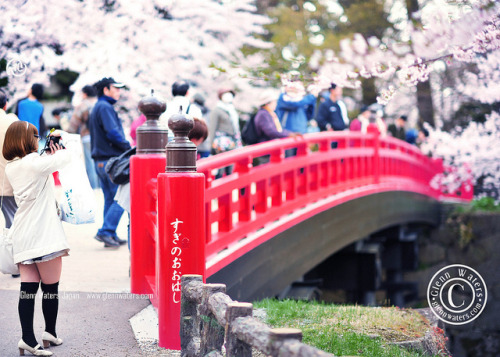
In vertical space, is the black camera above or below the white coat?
above

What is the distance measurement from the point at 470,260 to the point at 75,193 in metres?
12.7

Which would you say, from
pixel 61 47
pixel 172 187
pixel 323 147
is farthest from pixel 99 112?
pixel 61 47

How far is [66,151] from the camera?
13.6ft

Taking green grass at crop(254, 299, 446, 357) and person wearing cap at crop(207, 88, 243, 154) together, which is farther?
person wearing cap at crop(207, 88, 243, 154)

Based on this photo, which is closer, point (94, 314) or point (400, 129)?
point (94, 314)

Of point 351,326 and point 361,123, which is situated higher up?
point 361,123

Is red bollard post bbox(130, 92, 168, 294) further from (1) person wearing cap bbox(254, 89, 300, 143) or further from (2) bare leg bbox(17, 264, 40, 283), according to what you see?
(1) person wearing cap bbox(254, 89, 300, 143)

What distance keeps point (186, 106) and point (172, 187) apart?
10.1 feet

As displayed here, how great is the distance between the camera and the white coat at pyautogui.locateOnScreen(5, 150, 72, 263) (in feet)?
13.4

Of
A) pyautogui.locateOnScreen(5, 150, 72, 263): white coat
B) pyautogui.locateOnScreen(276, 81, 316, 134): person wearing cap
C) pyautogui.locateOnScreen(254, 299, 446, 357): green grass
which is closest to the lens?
pyautogui.locateOnScreen(5, 150, 72, 263): white coat

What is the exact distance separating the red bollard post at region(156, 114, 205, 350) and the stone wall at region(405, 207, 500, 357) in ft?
34.3

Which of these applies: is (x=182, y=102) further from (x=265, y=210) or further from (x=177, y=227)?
(x=177, y=227)

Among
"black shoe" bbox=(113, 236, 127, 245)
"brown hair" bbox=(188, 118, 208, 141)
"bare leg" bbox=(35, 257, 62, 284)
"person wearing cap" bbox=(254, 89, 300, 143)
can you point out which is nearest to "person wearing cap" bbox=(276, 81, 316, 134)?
"person wearing cap" bbox=(254, 89, 300, 143)

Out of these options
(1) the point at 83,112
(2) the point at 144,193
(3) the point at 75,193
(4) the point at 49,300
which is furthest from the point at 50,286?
(1) the point at 83,112
